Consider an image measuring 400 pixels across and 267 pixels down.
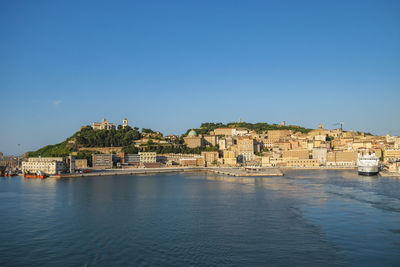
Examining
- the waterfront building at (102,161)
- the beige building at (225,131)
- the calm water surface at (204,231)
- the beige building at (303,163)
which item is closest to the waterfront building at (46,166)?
the waterfront building at (102,161)

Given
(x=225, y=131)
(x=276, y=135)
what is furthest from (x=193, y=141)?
(x=276, y=135)

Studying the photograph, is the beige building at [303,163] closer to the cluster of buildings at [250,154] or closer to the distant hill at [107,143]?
the cluster of buildings at [250,154]

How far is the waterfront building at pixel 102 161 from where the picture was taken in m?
65.0

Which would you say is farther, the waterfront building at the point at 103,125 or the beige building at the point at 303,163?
the waterfront building at the point at 103,125

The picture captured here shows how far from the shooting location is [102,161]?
6594 centimetres

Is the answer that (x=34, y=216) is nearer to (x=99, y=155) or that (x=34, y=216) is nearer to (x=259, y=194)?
(x=259, y=194)

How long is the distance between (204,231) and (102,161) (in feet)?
178

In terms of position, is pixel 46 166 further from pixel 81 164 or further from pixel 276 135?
pixel 276 135

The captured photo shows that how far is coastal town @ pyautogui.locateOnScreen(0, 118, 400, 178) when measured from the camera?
60.9m

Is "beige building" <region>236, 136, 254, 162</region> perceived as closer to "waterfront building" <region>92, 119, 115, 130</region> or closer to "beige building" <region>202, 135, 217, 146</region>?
"beige building" <region>202, 135, 217, 146</region>

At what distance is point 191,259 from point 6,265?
6.01 m

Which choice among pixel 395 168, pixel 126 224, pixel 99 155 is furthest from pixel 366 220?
pixel 99 155

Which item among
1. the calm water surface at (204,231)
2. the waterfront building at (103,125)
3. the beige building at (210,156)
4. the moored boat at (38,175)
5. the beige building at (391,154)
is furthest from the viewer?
the waterfront building at (103,125)

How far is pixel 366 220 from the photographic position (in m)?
16.9
